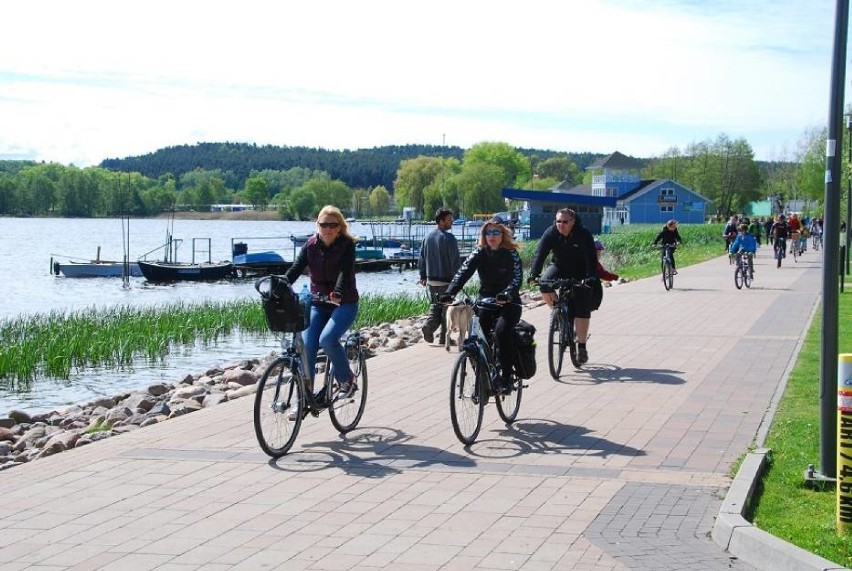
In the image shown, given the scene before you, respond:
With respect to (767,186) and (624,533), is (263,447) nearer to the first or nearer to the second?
(624,533)

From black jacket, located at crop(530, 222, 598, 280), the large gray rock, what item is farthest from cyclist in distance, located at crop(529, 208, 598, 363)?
the large gray rock

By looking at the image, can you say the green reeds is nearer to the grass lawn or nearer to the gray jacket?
the gray jacket

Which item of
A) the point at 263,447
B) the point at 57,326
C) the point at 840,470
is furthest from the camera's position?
the point at 57,326

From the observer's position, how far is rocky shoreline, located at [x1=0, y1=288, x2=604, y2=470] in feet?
34.6

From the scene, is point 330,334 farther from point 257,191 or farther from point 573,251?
point 257,191

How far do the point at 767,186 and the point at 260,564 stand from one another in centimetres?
15449

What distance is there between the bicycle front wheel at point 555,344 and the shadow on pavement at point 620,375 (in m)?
0.14

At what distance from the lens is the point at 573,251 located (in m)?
12.3

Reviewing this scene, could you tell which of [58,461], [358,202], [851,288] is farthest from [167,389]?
[358,202]

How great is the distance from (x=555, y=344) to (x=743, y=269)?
15503mm

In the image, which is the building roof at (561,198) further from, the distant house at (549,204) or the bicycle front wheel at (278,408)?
the bicycle front wheel at (278,408)

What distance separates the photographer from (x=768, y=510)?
657 cm

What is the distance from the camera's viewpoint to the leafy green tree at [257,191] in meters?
181

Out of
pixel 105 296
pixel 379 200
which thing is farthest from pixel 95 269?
pixel 379 200
